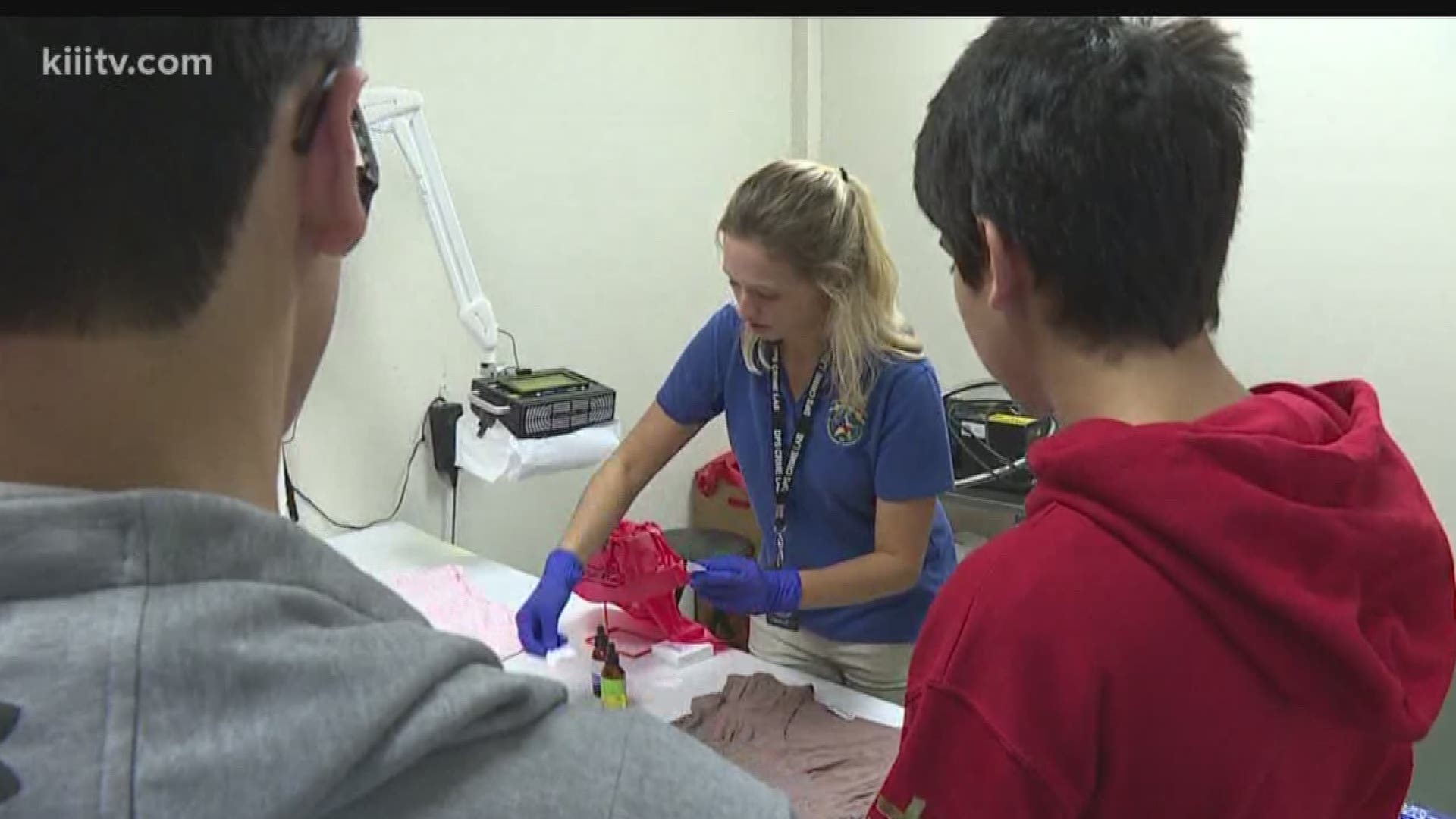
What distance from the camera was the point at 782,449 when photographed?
1948mm

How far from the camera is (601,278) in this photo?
→ 3.06 meters

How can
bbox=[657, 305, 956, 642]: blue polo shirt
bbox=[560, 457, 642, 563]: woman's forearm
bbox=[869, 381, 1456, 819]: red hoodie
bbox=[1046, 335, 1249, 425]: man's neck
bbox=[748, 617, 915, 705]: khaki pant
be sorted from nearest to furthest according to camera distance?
1. bbox=[869, 381, 1456, 819]: red hoodie
2. bbox=[1046, 335, 1249, 425]: man's neck
3. bbox=[657, 305, 956, 642]: blue polo shirt
4. bbox=[748, 617, 915, 705]: khaki pant
5. bbox=[560, 457, 642, 563]: woman's forearm

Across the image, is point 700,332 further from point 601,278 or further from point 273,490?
point 273,490

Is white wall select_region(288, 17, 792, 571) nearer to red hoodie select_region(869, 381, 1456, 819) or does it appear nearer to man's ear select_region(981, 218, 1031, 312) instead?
man's ear select_region(981, 218, 1031, 312)

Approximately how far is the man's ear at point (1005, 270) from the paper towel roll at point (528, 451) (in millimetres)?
1430

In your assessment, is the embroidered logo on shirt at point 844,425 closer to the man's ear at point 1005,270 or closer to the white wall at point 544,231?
the man's ear at point 1005,270

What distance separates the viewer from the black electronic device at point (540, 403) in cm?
227

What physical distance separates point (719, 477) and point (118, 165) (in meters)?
2.88

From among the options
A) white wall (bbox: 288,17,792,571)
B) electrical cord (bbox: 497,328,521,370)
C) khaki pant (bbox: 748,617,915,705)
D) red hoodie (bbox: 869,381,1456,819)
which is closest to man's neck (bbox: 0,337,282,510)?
red hoodie (bbox: 869,381,1456,819)

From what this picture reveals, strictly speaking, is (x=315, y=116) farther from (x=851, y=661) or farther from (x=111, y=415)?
(x=851, y=661)

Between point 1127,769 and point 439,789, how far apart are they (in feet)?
1.73

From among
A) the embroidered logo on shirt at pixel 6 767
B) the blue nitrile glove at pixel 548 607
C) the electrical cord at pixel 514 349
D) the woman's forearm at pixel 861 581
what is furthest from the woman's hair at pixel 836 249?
the embroidered logo on shirt at pixel 6 767

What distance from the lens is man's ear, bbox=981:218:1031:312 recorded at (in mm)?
948

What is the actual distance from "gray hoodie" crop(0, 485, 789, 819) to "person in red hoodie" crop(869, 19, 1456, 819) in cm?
37
